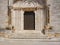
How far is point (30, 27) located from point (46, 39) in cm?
107

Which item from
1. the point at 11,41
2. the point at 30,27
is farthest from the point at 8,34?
the point at 30,27

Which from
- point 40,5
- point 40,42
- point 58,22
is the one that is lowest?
point 40,42

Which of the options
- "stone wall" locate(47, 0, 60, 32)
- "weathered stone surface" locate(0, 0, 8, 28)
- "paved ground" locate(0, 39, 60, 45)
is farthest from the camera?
"weathered stone surface" locate(0, 0, 8, 28)

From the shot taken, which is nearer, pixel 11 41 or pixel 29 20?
pixel 11 41

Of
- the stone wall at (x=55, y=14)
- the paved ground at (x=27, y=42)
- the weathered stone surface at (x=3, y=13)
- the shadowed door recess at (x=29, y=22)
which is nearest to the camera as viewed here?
the paved ground at (x=27, y=42)

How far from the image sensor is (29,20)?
921 centimetres

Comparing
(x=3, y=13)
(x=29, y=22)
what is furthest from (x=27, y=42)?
(x=3, y=13)

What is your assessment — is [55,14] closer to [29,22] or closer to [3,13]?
[29,22]

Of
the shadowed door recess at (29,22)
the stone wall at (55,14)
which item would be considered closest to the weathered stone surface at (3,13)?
the shadowed door recess at (29,22)

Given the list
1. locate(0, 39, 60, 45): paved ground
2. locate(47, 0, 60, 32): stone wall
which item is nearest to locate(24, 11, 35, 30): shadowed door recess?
locate(47, 0, 60, 32): stone wall

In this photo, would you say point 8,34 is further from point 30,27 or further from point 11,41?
point 30,27

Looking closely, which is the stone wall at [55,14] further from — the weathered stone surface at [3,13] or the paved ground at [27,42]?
the weathered stone surface at [3,13]

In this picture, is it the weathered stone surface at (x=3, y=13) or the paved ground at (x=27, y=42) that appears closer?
the paved ground at (x=27, y=42)

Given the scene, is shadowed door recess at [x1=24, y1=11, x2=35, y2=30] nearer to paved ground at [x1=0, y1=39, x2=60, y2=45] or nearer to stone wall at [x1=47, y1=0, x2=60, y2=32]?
stone wall at [x1=47, y1=0, x2=60, y2=32]
